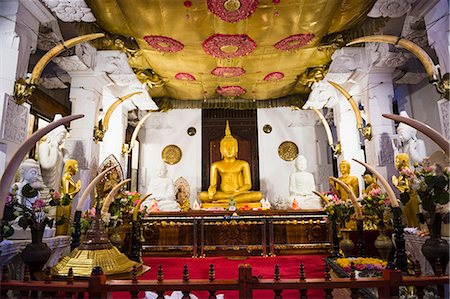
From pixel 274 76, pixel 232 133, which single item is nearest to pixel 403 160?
pixel 274 76

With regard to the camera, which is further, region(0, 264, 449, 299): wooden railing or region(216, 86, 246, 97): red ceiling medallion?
region(216, 86, 246, 97): red ceiling medallion

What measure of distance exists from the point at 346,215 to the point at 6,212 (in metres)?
3.78

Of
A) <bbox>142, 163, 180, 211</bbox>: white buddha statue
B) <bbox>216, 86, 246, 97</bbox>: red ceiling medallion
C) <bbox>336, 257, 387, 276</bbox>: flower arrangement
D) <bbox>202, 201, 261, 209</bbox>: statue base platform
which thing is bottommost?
<bbox>336, 257, 387, 276</bbox>: flower arrangement

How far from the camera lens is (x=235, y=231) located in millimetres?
5738

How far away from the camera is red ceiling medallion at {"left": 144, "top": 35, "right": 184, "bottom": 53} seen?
5359 millimetres

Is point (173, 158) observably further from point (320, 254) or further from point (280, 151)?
point (320, 254)

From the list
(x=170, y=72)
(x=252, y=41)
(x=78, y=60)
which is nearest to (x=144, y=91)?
(x=170, y=72)

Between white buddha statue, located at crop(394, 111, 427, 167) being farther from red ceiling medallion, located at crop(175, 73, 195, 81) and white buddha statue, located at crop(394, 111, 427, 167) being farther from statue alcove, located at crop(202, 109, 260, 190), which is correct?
statue alcove, located at crop(202, 109, 260, 190)

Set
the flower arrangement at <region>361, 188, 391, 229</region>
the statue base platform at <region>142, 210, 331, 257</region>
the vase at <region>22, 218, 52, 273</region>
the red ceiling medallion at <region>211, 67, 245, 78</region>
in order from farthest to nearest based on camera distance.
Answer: the red ceiling medallion at <region>211, 67, 245, 78</region>, the statue base platform at <region>142, 210, 331, 257</region>, the flower arrangement at <region>361, 188, 391, 229</region>, the vase at <region>22, 218, 52, 273</region>

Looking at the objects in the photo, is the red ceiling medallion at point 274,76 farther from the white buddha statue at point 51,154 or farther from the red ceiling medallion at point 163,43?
the white buddha statue at point 51,154

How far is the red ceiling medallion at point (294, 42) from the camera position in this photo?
5.37m

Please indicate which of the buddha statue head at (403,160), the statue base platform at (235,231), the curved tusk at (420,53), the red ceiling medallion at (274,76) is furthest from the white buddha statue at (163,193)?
the curved tusk at (420,53)

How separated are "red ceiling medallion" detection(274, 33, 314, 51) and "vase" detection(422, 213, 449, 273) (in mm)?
3663

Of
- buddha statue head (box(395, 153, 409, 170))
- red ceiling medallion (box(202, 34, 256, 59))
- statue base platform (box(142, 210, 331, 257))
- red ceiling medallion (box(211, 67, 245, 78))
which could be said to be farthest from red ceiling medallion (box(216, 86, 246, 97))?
buddha statue head (box(395, 153, 409, 170))
